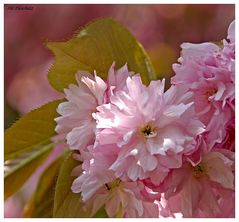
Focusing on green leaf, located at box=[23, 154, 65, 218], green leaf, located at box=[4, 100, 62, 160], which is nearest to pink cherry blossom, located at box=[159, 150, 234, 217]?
green leaf, located at box=[4, 100, 62, 160]

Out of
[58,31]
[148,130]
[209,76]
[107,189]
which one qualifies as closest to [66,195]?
[107,189]

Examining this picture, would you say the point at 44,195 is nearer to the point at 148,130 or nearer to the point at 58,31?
the point at 148,130

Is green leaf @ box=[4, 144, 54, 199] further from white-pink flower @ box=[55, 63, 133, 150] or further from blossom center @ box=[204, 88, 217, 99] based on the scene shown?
blossom center @ box=[204, 88, 217, 99]

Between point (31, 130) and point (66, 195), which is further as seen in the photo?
point (31, 130)

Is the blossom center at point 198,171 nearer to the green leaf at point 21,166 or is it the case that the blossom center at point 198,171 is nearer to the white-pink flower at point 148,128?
the white-pink flower at point 148,128

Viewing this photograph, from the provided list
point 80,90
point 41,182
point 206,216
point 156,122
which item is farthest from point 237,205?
point 41,182
